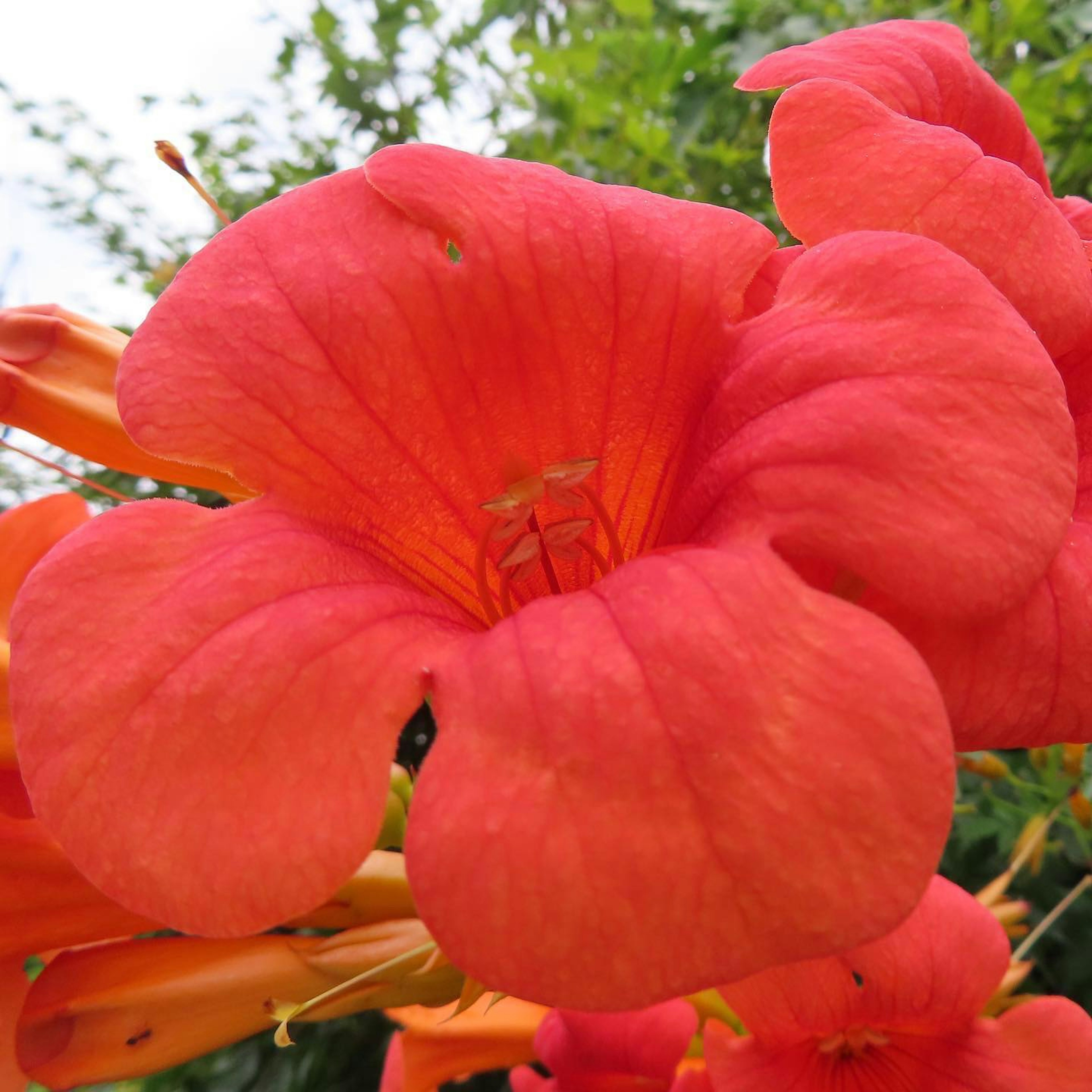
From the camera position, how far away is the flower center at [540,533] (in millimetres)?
786

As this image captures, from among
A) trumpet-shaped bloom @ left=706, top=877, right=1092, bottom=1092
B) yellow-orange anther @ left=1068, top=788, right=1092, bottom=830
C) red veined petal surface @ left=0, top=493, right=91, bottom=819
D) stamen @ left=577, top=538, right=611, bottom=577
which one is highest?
stamen @ left=577, top=538, right=611, bottom=577

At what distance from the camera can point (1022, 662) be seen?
2.11 feet

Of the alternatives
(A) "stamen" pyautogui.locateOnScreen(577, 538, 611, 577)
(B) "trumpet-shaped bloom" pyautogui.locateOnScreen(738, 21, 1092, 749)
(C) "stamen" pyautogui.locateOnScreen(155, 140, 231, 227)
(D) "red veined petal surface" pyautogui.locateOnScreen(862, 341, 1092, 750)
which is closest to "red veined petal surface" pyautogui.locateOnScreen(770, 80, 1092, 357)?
(B) "trumpet-shaped bloom" pyautogui.locateOnScreen(738, 21, 1092, 749)

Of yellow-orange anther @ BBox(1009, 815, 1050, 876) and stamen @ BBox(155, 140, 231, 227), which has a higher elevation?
stamen @ BBox(155, 140, 231, 227)

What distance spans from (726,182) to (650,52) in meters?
0.39

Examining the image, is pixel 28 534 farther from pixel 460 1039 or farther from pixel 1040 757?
pixel 1040 757

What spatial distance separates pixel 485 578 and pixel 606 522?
0.38ft

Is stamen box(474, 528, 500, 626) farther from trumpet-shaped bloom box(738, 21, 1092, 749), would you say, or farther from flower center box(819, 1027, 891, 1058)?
flower center box(819, 1027, 891, 1058)

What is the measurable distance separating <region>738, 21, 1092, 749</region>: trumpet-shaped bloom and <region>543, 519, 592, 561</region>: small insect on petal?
29 centimetres

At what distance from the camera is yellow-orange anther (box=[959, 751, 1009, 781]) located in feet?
5.59

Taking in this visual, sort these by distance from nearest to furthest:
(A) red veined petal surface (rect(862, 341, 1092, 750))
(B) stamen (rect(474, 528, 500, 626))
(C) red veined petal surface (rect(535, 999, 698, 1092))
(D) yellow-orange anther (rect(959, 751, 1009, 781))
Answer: (A) red veined petal surface (rect(862, 341, 1092, 750))
(B) stamen (rect(474, 528, 500, 626))
(C) red veined petal surface (rect(535, 999, 698, 1092))
(D) yellow-orange anther (rect(959, 751, 1009, 781))

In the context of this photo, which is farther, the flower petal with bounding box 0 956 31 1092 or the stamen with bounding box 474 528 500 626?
the flower petal with bounding box 0 956 31 1092

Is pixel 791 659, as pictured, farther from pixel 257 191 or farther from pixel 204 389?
pixel 257 191

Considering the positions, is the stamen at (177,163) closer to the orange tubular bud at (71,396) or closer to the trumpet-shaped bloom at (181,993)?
the orange tubular bud at (71,396)
